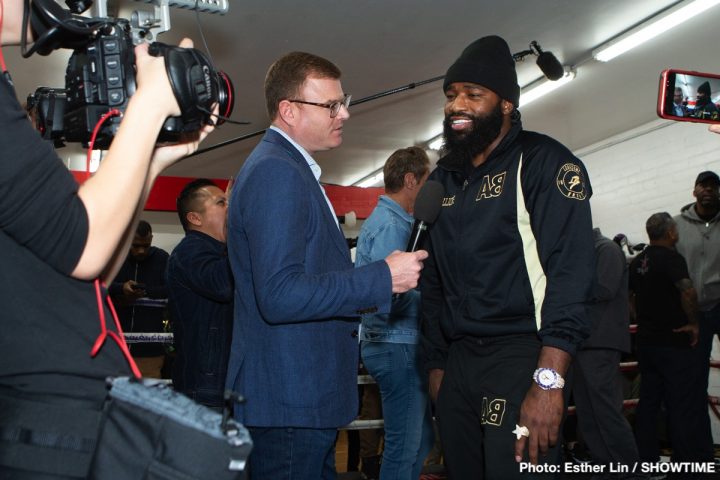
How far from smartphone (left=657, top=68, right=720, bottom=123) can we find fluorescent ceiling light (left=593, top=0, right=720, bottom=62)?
3667 millimetres

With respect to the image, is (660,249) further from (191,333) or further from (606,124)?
(606,124)

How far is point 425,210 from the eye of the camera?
6.68 ft

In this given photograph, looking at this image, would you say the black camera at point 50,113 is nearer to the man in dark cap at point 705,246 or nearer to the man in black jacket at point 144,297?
the man in black jacket at point 144,297

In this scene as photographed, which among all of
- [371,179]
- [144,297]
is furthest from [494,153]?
[371,179]

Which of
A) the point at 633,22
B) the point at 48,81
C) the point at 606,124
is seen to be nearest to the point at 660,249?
the point at 633,22

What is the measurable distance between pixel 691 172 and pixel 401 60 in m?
Result: 3.98

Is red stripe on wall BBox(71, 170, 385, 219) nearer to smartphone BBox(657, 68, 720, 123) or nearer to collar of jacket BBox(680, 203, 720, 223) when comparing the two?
collar of jacket BBox(680, 203, 720, 223)

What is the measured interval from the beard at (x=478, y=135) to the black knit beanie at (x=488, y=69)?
64 millimetres

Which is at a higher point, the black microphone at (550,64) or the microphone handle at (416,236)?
the black microphone at (550,64)

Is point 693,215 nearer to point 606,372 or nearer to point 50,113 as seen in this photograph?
point 606,372

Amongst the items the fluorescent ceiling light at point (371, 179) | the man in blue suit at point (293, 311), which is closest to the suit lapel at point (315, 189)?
the man in blue suit at point (293, 311)

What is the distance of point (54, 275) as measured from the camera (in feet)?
3.19

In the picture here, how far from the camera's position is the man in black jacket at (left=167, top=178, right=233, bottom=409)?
2.86 metres

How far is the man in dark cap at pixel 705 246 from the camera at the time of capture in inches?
203
